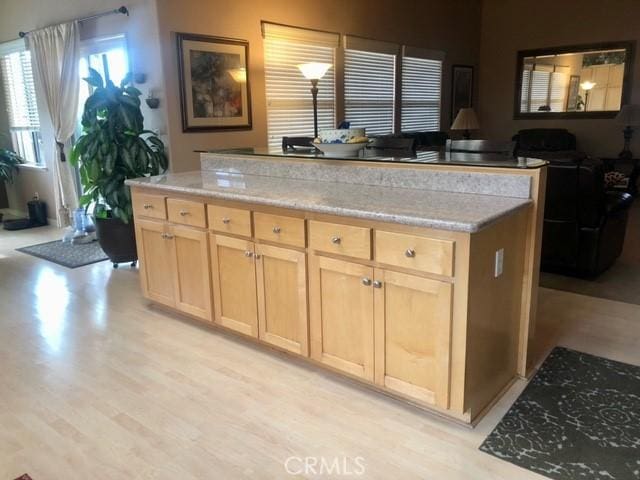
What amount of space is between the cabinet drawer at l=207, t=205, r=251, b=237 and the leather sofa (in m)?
2.40

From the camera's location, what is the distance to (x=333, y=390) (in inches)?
100

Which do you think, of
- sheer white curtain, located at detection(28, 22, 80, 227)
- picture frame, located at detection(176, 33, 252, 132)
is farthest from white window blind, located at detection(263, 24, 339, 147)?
sheer white curtain, located at detection(28, 22, 80, 227)

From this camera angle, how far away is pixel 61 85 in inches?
215

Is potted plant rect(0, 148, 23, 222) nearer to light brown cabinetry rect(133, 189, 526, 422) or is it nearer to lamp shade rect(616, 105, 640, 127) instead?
light brown cabinetry rect(133, 189, 526, 422)

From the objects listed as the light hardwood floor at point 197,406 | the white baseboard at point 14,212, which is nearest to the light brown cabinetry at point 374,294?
the light hardwood floor at point 197,406

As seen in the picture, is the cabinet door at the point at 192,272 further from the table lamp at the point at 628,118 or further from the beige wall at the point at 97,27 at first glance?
the table lamp at the point at 628,118

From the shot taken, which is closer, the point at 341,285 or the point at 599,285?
the point at 341,285

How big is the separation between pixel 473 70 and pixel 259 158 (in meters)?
6.48

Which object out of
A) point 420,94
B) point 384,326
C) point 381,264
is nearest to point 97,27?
point 381,264

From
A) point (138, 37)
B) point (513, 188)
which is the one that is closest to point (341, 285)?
point (513, 188)

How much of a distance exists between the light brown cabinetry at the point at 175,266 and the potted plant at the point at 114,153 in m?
1.08

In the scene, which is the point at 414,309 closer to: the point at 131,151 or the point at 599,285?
the point at 599,285

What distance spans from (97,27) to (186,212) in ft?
9.71

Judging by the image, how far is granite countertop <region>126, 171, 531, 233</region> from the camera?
2.06m
